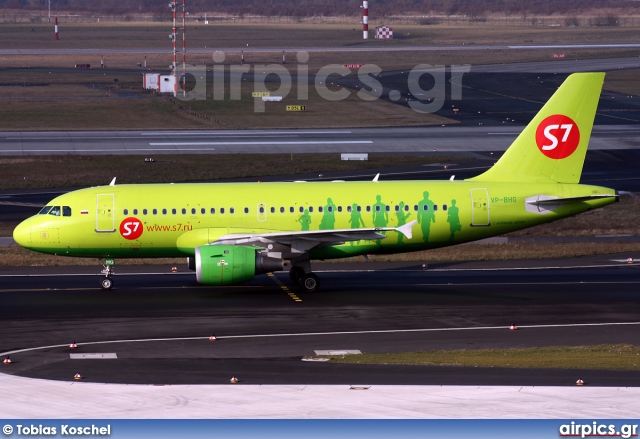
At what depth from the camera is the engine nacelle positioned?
37.8m

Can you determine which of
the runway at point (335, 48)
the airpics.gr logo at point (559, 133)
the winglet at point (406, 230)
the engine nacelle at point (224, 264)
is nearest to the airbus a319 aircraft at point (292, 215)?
the engine nacelle at point (224, 264)

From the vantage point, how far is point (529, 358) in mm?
30188

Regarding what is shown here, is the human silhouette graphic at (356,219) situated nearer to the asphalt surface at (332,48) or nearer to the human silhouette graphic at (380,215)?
the human silhouette graphic at (380,215)

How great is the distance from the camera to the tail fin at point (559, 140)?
42.2 metres

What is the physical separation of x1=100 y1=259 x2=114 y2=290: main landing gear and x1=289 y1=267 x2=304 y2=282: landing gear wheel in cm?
744

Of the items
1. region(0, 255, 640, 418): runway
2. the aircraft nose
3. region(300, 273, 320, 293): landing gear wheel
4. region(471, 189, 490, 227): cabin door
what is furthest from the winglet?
the aircraft nose

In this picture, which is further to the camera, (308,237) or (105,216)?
(105,216)

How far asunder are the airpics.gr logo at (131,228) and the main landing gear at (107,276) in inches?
71.9

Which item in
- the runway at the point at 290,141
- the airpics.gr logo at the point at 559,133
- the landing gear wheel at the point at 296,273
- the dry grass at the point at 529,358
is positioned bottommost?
the dry grass at the point at 529,358

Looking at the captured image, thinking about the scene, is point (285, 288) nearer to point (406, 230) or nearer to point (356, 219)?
point (356, 219)

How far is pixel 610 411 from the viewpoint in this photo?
23281 millimetres

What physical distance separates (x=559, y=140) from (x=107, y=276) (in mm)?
19769

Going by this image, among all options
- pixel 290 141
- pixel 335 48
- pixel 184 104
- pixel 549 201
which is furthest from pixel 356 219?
pixel 335 48

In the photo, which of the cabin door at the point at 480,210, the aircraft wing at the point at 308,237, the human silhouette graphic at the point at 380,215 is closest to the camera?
the aircraft wing at the point at 308,237
